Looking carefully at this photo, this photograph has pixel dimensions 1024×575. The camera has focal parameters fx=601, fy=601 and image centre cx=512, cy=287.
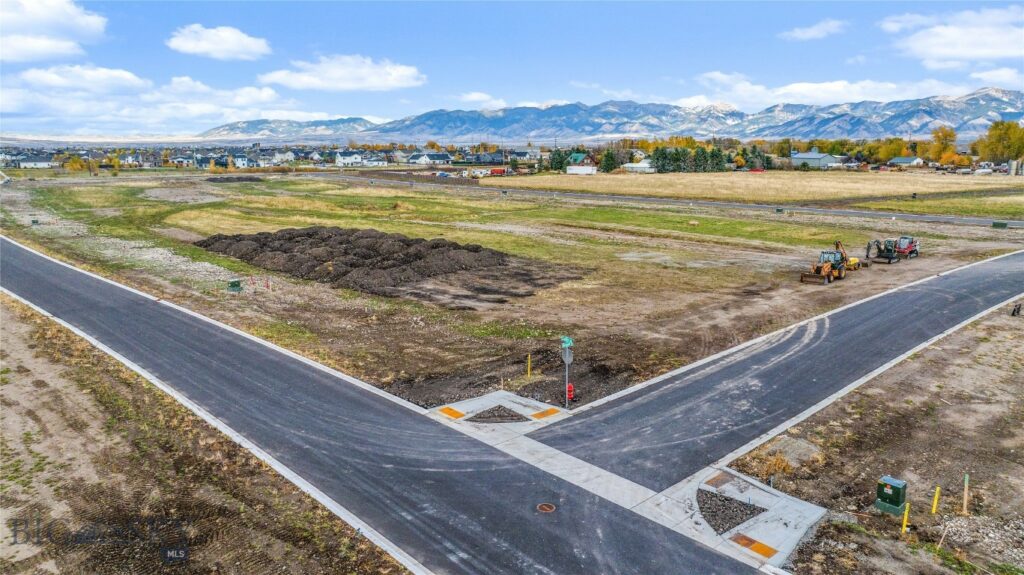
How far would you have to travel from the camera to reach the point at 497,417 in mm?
19766

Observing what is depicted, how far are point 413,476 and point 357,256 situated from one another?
31.8 metres

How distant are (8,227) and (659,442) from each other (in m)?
73.5

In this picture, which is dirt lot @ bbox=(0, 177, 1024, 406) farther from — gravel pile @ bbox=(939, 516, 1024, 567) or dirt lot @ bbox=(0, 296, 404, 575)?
gravel pile @ bbox=(939, 516, 1024, 567)

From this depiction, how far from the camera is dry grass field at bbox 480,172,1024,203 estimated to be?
3942 inches

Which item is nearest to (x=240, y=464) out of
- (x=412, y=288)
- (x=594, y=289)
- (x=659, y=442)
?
(x=659, y=442)

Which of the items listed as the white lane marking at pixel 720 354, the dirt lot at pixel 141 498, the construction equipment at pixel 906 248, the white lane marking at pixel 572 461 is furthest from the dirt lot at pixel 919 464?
the construction equipment at pixel 906 248

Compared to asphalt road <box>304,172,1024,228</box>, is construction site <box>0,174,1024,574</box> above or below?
below

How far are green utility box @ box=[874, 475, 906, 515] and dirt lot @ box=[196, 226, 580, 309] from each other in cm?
2241

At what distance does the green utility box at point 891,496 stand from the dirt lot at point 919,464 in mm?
264

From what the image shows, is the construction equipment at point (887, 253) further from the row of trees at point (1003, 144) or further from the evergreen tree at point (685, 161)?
the row of trees at point (1003, 144)

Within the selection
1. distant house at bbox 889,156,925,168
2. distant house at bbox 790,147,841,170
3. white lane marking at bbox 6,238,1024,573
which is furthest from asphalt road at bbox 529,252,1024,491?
distant house at bbox 889,156,925,168

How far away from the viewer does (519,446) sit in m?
17.8

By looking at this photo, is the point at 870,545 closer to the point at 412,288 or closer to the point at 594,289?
the point at 594,289

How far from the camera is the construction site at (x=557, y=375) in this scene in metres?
13.8
